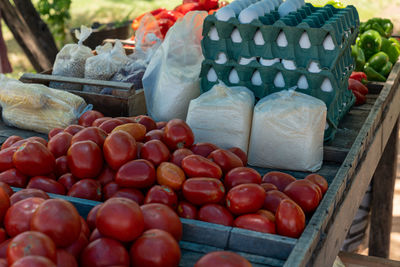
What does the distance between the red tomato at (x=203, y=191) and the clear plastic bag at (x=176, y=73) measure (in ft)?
2.75

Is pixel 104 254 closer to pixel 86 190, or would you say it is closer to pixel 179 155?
pixel 86 190

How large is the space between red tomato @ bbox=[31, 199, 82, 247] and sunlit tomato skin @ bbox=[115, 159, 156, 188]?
38 centimetres

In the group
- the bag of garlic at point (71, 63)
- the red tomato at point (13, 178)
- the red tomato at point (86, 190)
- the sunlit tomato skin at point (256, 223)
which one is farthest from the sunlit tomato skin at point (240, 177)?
the bag of garlic at point (71, 63)

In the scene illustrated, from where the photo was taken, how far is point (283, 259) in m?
1.35

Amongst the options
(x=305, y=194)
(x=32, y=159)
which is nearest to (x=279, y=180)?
(x=305, y=194)

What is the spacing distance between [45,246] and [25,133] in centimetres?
133

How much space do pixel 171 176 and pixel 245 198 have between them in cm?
23

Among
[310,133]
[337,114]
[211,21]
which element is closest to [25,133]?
[211,21]

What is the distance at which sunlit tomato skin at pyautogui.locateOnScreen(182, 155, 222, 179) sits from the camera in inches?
61.1

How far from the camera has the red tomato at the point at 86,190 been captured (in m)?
1.55

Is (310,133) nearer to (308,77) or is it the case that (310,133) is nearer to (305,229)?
(308,77)

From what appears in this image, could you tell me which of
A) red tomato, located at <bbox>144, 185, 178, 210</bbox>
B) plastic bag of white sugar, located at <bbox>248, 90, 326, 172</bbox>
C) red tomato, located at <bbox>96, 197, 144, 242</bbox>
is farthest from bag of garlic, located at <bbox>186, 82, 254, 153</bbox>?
red tomato, located at <bbox>96, 197, 144, 242</bbox>

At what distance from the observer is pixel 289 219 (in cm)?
139

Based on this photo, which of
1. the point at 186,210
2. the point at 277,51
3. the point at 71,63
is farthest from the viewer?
the point at 71,63
